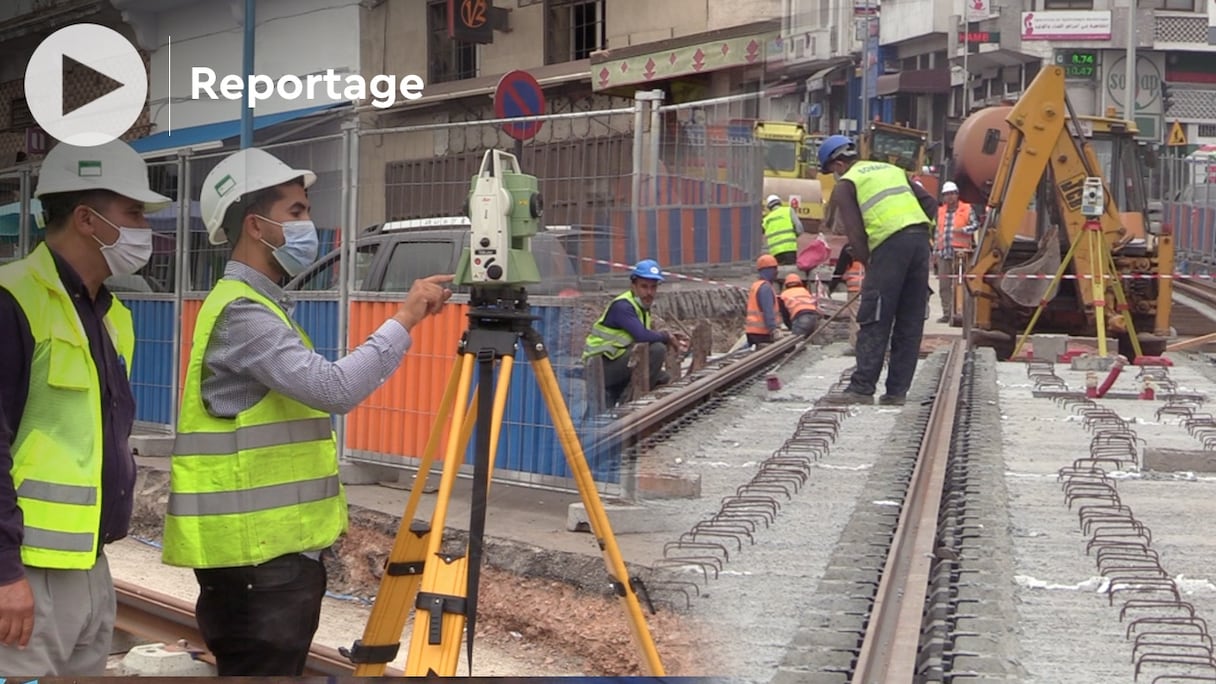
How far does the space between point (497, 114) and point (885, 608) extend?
2223 millimetres

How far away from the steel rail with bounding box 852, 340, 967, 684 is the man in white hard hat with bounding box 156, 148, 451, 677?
1.55 metres

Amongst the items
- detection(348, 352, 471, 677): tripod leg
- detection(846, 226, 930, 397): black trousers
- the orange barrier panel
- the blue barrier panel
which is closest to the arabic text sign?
detection(846, 226, 930, 397): black trousers

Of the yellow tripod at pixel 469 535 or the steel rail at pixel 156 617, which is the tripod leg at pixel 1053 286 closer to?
the steel rail at pixel 156 617

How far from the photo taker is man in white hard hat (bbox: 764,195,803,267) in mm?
14859

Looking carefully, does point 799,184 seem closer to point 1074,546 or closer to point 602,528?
point 1074,546

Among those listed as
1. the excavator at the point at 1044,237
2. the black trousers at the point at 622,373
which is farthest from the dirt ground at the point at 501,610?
the excavator at the point at 1044,237

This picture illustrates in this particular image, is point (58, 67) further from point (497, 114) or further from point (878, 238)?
point (878, 238)

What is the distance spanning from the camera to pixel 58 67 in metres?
2.59

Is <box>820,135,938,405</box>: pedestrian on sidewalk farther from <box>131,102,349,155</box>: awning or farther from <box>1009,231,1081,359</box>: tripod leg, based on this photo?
<box>131,102,349,155</box>: awning

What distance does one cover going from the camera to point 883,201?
9570 millimetres

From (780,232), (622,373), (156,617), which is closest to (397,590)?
(156,617)

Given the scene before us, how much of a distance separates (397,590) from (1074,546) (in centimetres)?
377

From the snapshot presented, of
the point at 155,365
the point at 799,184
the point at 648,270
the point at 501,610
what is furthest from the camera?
the point at 799,184

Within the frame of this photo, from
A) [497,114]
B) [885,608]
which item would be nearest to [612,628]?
[885,608]
